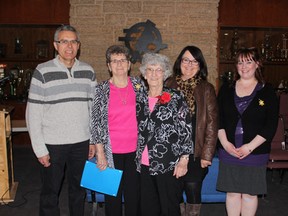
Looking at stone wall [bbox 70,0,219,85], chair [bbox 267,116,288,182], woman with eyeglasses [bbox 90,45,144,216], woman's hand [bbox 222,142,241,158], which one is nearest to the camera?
woman with eyeglasses [bbox 90,45,144,216]

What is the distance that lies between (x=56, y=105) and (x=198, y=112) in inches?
41.6

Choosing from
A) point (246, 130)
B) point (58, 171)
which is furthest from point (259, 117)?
point (58, 171)

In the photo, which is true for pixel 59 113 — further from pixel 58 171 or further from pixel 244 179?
pixel 244 179

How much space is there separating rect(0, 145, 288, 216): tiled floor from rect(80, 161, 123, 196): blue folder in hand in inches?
38.1

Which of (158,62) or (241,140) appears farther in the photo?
(241,140)

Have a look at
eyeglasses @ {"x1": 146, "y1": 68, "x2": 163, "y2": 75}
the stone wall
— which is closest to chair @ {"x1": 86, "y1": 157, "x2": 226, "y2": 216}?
eyeglasses @ {"x1": 146, "y1": 68, "x2": 163, "y2": 75}

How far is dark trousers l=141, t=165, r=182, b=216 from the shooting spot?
2.43 meters

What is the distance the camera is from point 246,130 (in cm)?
259

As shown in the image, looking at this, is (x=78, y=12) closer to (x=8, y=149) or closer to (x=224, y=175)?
(x=8, y=149)

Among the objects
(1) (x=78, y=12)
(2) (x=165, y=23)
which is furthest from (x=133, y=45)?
(1) (x=78, y=12)

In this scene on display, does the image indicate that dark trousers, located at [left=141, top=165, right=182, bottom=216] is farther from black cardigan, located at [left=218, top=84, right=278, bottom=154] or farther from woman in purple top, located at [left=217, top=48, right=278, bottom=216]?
black cardigan, located at [left=218, top=84, right=278, bottom=154]

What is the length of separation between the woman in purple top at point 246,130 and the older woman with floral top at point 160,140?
15.8 inches

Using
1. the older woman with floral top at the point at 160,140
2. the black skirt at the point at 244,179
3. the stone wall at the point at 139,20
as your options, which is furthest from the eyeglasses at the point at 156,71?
the stone wall at the point at 139,20

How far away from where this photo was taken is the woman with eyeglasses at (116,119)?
2502mm
